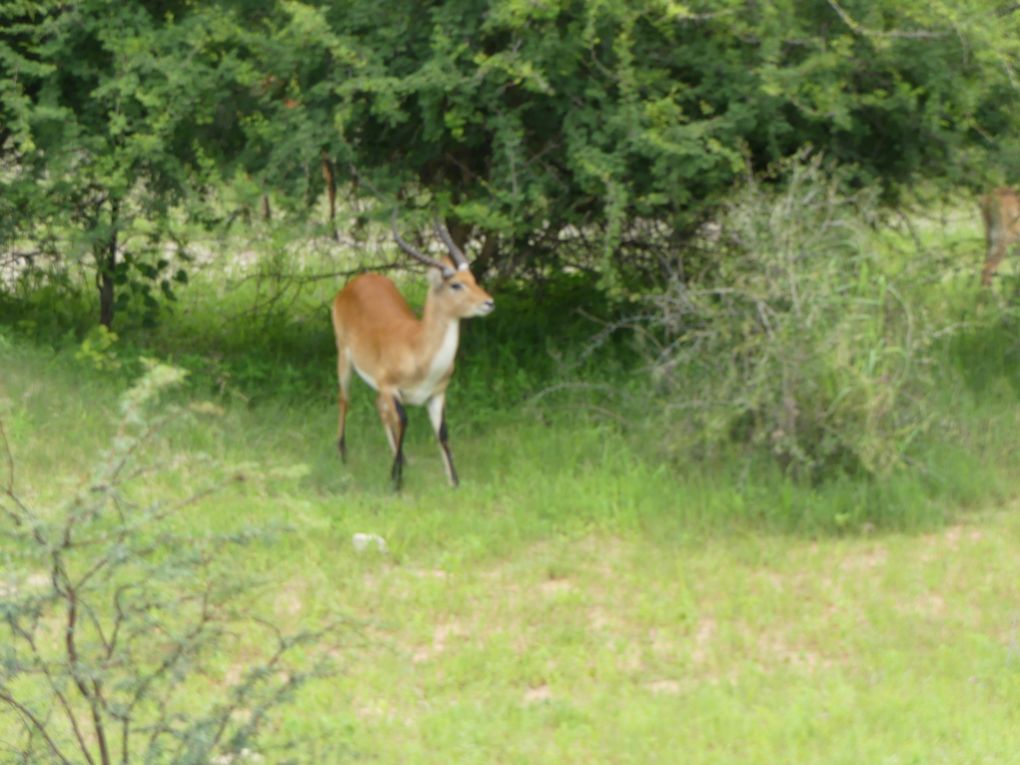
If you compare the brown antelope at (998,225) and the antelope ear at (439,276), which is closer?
the antelope ear at (439,276)

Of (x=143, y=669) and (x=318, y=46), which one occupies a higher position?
(x=318, y=46)

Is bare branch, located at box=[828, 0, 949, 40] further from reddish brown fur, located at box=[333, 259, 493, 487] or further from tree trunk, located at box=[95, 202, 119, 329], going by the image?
tree trunk, located at box=[95, 202, 119, 329]

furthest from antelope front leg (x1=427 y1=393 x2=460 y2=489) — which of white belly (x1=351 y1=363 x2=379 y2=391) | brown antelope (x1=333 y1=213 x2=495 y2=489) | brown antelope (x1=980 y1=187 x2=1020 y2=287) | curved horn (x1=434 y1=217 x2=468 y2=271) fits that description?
brown antelope (x1=980 y1=187 x2=1020 y2=287)

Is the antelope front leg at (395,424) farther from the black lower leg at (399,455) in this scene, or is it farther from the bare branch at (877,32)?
the bare branch at (877,32)

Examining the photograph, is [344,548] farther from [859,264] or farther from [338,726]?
[859,264]

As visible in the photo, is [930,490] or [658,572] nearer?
[658,572]

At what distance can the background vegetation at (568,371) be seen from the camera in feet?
22.0

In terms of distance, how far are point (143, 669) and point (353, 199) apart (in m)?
4.55

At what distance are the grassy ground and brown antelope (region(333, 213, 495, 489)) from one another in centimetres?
25

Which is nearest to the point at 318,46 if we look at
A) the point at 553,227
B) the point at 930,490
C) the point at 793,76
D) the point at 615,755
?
the point at 553,227

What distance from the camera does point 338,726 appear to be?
20.8 feet

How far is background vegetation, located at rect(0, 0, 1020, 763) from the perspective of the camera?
671 cm

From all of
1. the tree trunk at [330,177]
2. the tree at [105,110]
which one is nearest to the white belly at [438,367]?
the tree trunk at [330,177]

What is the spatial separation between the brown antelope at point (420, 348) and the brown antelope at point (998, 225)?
3528mm
